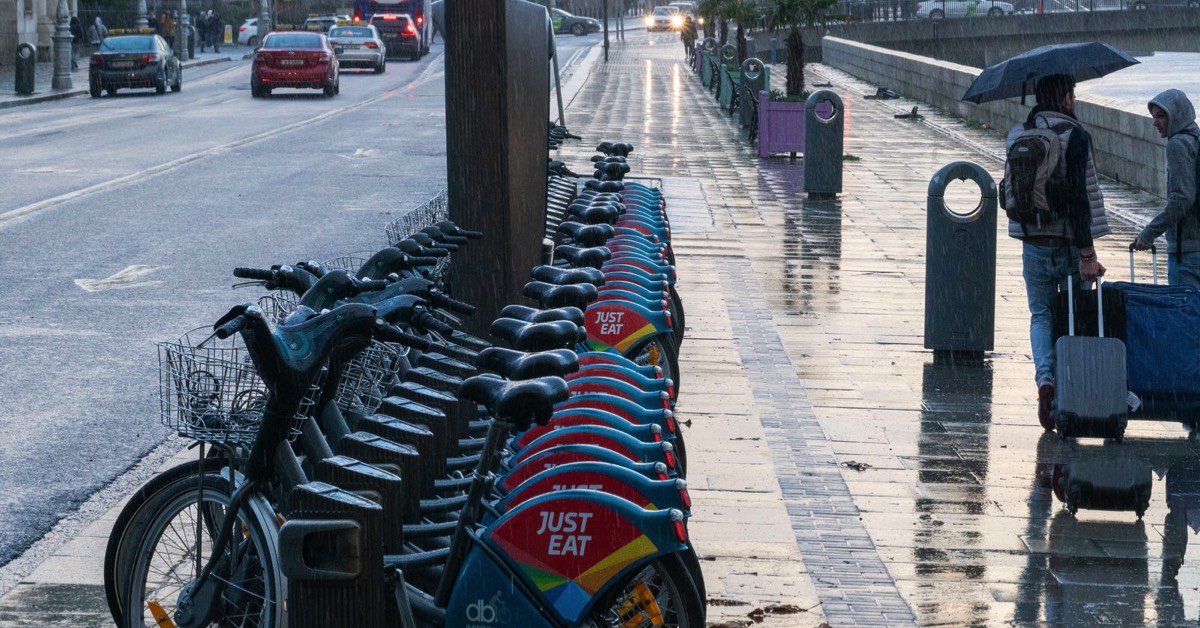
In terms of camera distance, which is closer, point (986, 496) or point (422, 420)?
point (422, 420)

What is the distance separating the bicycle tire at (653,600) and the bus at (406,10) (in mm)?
58372

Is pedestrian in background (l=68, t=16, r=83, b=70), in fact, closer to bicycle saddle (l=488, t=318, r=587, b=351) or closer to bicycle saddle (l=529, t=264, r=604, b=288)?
bicycle saddle (l=529, t=264, r=604, b=288)

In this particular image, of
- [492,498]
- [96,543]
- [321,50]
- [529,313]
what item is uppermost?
[321,50]

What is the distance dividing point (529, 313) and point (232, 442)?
3.93 feet

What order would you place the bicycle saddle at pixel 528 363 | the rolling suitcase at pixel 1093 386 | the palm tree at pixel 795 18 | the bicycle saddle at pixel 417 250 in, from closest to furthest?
1. the bicycle saddle at pixel 528 363
2. the bicycle saddle at pixel 417 250
3. the rolling suitcase at pixel 1093 386
4. the palm tree at pixel 795 18

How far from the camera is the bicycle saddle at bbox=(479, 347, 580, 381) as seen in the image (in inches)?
164

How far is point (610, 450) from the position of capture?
4469 mm

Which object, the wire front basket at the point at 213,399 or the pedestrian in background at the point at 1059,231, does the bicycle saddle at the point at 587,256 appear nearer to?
the pedestrian in background at the point at 1059,231

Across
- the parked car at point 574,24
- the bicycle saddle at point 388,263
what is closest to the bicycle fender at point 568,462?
the bicycle saddle at point 388,263

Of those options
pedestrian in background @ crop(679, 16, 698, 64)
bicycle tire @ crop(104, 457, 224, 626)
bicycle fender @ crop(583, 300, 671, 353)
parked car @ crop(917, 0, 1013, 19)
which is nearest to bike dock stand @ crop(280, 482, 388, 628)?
bicycle tire @ crop(104, 457, 224, 626)

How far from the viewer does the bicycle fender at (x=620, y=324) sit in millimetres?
6863

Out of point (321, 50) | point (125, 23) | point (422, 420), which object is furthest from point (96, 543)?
point (125, 23)

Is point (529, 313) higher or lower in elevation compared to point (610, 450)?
higher

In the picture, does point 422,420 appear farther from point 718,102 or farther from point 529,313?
point 718,102
